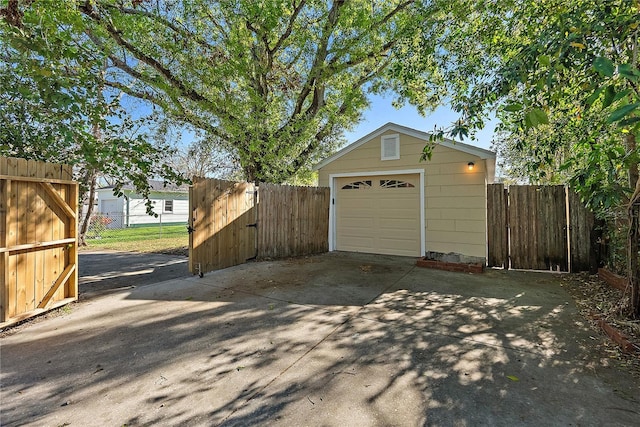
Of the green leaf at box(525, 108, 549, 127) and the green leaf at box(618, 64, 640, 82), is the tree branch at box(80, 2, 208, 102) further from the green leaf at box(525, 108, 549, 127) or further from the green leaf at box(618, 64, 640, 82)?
the green leaf at box(618, 64, 640, 82)

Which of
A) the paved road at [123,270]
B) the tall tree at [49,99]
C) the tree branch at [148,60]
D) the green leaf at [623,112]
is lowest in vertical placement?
the paved road at [123,270]

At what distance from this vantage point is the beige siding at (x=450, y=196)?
21.0 feet

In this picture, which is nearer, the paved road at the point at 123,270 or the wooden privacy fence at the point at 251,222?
the paved road at the point at 123,270

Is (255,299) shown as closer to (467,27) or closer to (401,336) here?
(401,336)

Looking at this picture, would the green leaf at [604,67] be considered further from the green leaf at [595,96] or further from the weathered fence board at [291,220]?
the weathered fence board at [291,220]

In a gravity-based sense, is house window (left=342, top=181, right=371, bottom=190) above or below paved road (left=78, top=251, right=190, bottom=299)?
above

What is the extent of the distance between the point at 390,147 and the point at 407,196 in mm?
1364

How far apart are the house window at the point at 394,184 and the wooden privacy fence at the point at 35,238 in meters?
6.38

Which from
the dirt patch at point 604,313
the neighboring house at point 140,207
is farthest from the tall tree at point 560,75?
the neighboring house at point 140,207

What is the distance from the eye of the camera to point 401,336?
2.96 meters

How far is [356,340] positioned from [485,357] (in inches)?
45.7

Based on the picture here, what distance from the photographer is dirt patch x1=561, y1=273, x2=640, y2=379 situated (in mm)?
2475

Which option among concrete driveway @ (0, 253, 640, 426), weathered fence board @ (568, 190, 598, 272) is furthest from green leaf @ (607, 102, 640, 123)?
weathered fence board @ (568, 190, 598, 272)

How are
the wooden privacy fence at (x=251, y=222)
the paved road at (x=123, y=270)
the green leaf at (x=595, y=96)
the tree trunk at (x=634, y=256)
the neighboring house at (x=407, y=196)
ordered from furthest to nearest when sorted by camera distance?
the neighboring house at (x=407, y=196) < the wooden privacy fence at (x=251, y=222) < the paved road at (x=123, y=270) < the tree trunk at (x=634, y=256) < the green leaf at (x=595, y=96)
